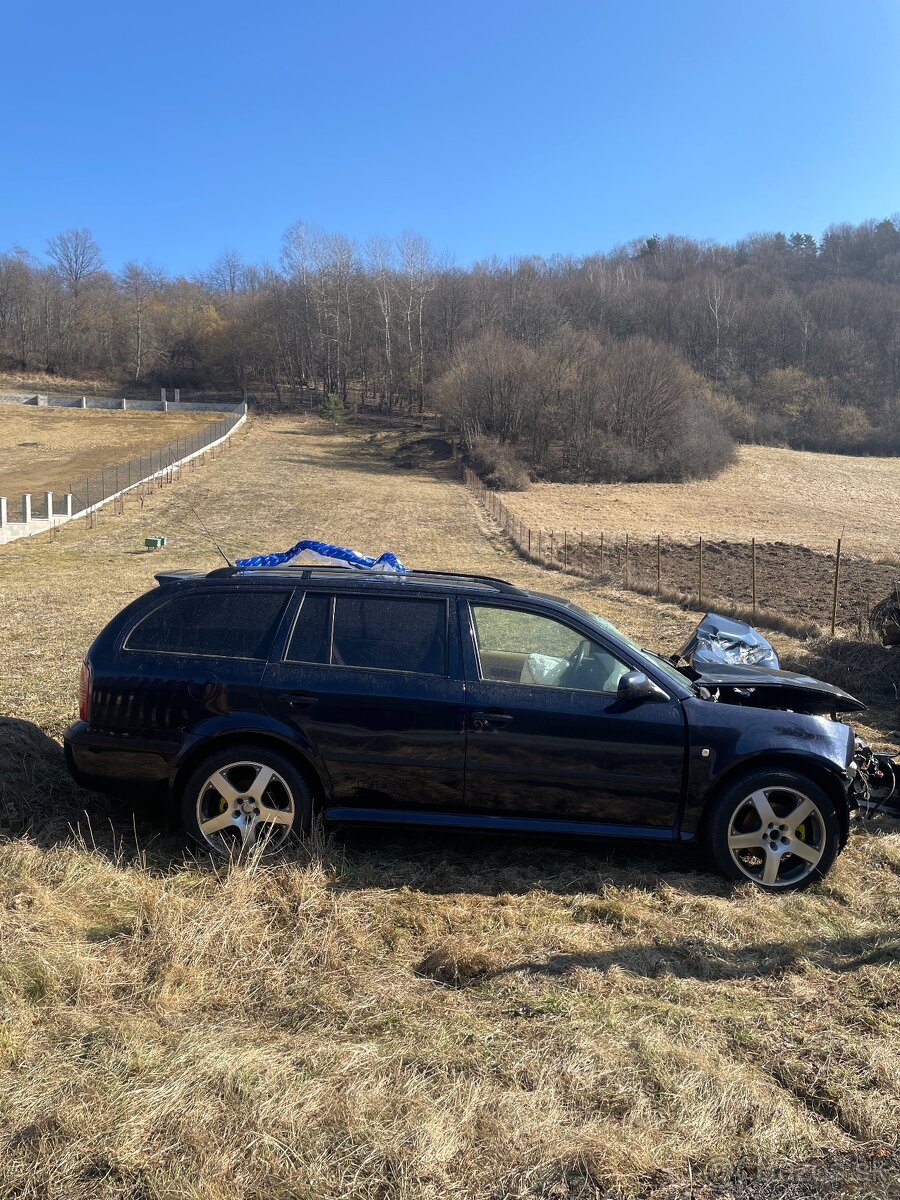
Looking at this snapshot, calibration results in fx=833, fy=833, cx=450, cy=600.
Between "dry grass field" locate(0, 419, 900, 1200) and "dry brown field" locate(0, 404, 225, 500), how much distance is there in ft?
138

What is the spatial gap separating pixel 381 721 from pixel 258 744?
671 mm

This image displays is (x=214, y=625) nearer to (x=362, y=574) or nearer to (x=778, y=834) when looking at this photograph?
(x=362, y=574)

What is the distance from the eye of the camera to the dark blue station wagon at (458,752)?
169 inches

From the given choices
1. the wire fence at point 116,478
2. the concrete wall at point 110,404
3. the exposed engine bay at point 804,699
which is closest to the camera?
the exposed engine bay at point 804,699

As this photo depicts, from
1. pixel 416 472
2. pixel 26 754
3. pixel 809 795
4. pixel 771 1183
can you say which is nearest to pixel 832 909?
pixel 809 795

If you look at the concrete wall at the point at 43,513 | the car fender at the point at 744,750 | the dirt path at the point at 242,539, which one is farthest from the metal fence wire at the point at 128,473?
the car fender at the point at 744,750

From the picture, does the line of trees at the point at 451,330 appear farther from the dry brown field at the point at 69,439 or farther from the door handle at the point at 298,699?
the door handle at the point at 298,699

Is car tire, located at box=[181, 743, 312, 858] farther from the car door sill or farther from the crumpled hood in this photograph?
the crumpled hood

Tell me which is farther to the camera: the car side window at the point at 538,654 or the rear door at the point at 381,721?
the car side window at the point at 538,654

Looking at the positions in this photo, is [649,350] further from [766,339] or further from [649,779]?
[649,779]

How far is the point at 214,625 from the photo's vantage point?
4621 mm

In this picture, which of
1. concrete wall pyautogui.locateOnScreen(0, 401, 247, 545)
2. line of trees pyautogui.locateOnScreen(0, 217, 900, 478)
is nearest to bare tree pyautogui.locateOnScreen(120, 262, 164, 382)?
line of trees pyautogui.locateOnScreen(0, 217, 900, 478)

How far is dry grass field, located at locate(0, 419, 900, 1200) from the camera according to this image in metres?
2.32

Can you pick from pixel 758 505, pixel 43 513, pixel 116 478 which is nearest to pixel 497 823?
pixel 43 513
